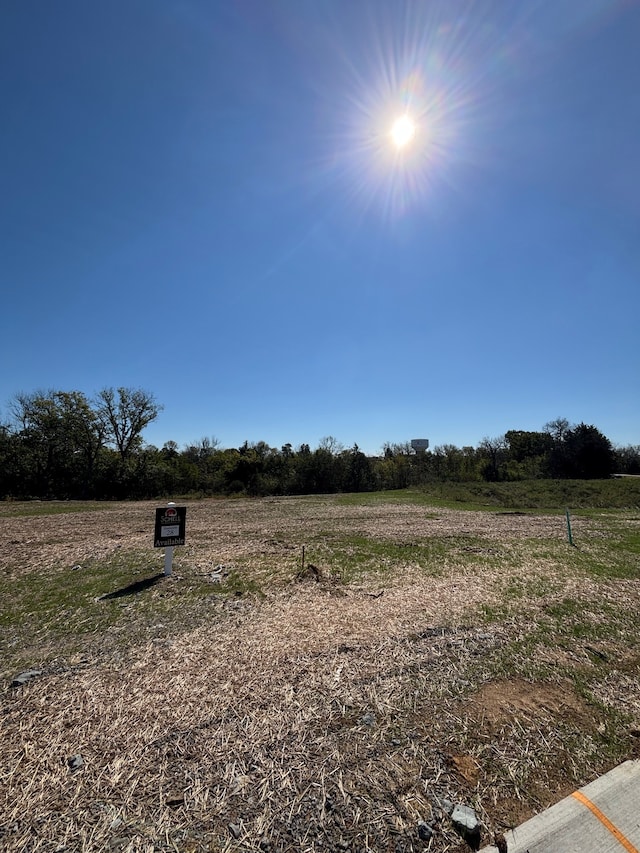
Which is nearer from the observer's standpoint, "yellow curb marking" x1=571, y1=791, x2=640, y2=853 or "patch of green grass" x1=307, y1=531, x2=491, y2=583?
"yellow curb marking" x1=571, y1=791, x2=640, y2=853

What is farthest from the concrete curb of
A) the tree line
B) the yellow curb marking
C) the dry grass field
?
the tree line

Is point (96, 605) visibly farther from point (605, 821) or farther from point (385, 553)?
point (605, 821)

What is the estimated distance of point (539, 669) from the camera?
14.1 ft

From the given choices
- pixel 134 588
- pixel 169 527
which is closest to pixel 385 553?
pixel 169 527

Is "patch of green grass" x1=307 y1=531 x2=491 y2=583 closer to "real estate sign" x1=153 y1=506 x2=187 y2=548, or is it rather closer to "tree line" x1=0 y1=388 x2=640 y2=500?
"real estate sign" x1=153 y1=506 x2=187 y2=548

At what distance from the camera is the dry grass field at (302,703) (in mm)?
2443

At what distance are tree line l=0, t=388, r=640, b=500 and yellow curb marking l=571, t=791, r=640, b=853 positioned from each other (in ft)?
125

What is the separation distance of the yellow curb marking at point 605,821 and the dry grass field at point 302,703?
142mm

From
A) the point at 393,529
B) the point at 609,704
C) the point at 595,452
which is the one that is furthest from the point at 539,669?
the point at 595,452

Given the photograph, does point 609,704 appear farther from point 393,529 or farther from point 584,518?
point 584,518

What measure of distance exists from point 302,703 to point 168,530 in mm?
5385

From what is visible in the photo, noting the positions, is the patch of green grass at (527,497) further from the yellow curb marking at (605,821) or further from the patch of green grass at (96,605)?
the yellow curb marking at (605,821)

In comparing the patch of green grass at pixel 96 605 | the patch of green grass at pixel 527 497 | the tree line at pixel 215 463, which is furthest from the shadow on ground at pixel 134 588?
the tree line at pixel 215 463

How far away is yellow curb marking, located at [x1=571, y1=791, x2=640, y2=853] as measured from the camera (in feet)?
7.34
